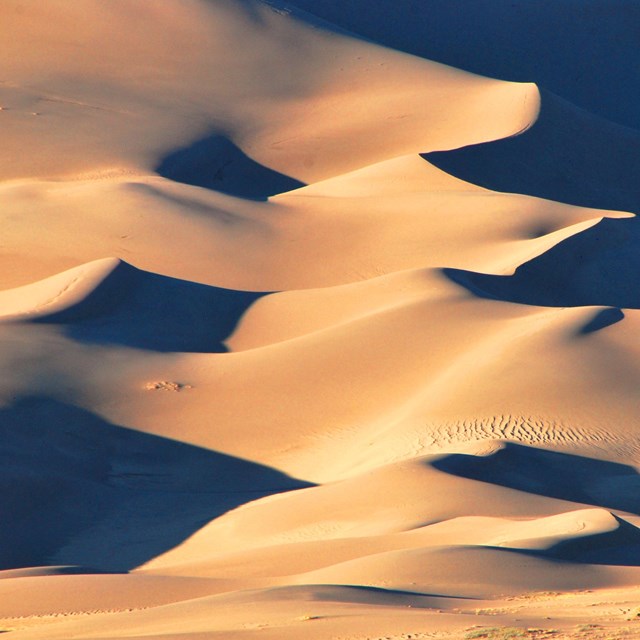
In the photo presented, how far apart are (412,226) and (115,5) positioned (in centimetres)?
1146

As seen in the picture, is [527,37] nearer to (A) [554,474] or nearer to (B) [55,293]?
(B) [55,293]

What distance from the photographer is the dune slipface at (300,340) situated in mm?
7820

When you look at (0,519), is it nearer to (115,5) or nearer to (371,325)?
(371,325)

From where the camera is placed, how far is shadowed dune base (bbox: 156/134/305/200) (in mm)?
23016

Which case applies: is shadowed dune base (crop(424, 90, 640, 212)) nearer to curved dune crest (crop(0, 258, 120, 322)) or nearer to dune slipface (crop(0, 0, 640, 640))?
dune slipface (crop(0, 0, 640, 640))

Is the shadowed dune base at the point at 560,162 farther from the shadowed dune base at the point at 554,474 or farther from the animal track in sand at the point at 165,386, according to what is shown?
the shadowed dune base at the point at 554,474

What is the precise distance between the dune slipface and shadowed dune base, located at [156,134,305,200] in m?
A: 0.06

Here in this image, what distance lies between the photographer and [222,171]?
2380 centimetres

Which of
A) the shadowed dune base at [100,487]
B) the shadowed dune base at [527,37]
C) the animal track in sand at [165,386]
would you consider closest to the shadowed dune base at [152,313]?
the animal track in sand at [165,386]

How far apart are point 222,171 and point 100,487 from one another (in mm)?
12493

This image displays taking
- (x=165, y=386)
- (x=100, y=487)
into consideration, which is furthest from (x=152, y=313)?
(x=100, y=487)

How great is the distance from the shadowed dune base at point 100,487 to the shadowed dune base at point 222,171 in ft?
33.6

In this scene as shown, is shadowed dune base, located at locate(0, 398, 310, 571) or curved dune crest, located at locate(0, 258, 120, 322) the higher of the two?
shadowed dune base, located at locate(0, 398, 310, 571)

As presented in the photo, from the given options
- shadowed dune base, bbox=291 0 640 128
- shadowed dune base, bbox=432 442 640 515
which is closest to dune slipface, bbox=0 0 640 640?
shadowed dune base, bbox=432 442 640 515
